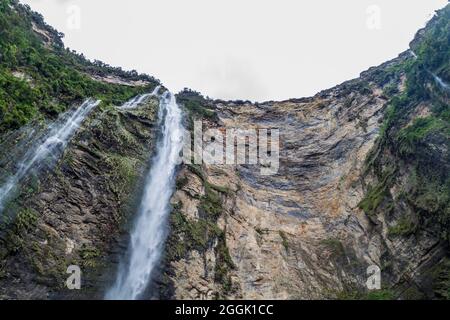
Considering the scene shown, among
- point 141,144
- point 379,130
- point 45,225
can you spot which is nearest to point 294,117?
point 379,130

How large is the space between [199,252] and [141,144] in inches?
288

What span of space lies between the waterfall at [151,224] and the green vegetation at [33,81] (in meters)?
4.60

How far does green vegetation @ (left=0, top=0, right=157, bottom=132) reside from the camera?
64.3ft

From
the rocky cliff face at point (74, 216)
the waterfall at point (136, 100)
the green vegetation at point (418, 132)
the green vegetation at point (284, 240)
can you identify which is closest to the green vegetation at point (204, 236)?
the rocky cliff face at point (74, 216)

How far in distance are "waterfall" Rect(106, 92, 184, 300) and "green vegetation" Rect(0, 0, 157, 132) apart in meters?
→ 4.60

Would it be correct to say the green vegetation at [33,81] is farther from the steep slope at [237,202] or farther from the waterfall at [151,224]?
the waterfall at [151,224]

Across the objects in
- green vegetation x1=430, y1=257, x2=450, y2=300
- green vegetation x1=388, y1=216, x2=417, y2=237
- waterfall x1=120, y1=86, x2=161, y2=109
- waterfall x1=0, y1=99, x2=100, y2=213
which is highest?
waterfall x1=120, y1=86, x2=161, y2=109

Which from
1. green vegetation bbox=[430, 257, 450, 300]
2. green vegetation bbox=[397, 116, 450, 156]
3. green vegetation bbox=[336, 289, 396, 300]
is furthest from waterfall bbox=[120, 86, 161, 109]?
green vegetation bbox=[430, 257, 450, 300]

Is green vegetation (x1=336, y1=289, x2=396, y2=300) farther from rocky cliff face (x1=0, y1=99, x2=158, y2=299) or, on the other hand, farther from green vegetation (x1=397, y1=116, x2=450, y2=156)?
rocky cliff face (x1=0, y1=99, x2=158, y2=299)

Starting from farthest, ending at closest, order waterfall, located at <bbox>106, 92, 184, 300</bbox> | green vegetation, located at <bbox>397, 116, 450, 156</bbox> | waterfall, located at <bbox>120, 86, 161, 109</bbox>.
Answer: waterfall, located at <bbox>120, 86, 161, 109</bbox> < green vegetation, located at <bbox>397, 116, 450, 156</bbox> < waterfall, located at <bbox>106, 92, 184, 300</bbox>

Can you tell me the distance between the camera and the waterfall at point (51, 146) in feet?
54.3

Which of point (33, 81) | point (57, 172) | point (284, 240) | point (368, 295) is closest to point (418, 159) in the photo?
point (368, 295)

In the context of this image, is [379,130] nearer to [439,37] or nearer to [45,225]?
[439,37]

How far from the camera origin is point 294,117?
31188 mm
